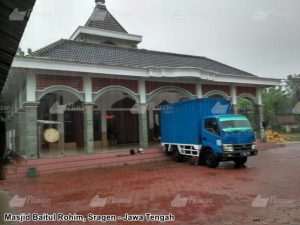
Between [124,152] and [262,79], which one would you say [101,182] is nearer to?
[124,152]

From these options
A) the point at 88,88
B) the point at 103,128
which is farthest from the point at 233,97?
the point at 88,88

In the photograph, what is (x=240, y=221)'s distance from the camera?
6.18 meters

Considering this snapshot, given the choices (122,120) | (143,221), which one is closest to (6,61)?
(143,221)

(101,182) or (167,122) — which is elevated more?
(167,122)

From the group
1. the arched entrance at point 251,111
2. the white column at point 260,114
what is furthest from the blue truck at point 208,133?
the white column at point 260,114

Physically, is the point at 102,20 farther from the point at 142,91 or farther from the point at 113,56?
the point at 142,91

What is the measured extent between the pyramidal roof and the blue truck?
43.3ft

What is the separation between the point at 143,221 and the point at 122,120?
17302 mm

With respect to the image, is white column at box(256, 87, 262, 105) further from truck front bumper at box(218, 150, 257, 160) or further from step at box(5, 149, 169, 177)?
truck front bumper at box(218, 150, 257, 160)

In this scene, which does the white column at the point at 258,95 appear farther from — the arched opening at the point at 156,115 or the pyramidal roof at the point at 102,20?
the pyramidal roof at the point at 102,20

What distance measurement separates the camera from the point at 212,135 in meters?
13.8

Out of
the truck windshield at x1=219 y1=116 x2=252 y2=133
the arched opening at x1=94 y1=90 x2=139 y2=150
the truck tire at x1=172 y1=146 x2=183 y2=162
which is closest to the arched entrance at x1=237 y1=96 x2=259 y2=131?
the arched opening at x1=94 y1=90 x2=139 y2=150

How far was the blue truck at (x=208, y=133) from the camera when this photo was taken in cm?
1326

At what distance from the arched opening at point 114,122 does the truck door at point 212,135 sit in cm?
797
